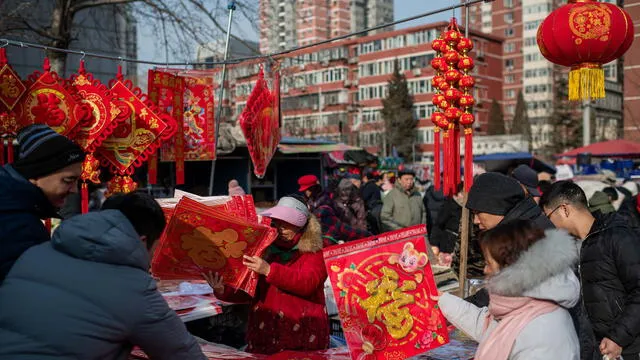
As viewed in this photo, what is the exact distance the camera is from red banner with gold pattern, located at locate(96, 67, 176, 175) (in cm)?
462

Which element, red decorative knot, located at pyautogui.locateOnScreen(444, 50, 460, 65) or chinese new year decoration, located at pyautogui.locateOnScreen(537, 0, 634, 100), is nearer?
red decorative knot, located at pyautogui.locateOnScreen(444, 50, 460, 65)

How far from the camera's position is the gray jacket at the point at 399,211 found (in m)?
8.09

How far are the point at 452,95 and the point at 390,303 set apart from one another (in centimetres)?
176

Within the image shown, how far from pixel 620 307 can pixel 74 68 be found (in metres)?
21.2

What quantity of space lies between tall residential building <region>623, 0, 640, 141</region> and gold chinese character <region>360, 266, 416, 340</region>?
2634 centimetres

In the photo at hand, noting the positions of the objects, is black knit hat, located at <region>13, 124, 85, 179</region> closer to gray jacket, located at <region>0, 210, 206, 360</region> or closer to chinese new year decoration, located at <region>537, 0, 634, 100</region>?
gray jacket, located at <region>0, 210, 206, 360</region>

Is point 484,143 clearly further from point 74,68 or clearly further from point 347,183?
point 347,183

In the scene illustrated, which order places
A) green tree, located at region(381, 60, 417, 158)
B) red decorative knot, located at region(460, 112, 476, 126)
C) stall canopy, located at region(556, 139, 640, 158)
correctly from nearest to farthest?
red decorative knot, located at region(460, 112, 476, 126) < stall canopy, located at region(556, 139, 640, 158) < green tree, located at region(381, 60, 417, 158)

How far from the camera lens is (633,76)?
3625 cm

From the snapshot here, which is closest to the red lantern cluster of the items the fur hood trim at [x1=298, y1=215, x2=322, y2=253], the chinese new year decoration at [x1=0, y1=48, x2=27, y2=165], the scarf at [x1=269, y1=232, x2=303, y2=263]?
the fur hood trim at [x1=298, y1=215, x2=322, y2=253]

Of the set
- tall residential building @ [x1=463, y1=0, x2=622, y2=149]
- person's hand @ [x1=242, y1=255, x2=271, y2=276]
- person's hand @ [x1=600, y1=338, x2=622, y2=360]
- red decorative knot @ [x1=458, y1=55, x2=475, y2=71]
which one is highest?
tall residential building @ [x1=463, y1=0, x2=622, y2=149]

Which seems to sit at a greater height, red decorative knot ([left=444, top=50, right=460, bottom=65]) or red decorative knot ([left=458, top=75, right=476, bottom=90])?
red decorative knot ([left=444, top=50, right=460, bottom=65])

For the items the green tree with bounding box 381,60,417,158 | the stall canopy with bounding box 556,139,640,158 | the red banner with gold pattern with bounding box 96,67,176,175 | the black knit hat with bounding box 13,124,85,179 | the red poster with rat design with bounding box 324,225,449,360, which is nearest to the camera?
the black knit hat with bounding box 13,124,85,179

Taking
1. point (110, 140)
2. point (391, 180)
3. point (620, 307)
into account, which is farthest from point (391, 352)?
point (391, 180)
